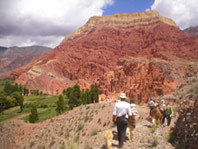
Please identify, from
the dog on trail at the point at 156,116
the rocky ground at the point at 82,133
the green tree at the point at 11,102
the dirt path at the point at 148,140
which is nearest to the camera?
the dirt path at the point at 148,140

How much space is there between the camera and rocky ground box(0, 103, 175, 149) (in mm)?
6739

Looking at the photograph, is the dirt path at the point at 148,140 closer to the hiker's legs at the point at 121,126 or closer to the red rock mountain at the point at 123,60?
the hiker's legs at the point at 121,126

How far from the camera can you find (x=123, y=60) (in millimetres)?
65188

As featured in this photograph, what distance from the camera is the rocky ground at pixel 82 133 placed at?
674cm

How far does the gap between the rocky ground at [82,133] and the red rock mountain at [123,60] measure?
2735 centimetres

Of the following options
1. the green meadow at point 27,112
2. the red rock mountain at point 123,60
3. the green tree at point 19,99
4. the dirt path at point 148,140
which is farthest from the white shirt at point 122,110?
the green tree at point 19,99

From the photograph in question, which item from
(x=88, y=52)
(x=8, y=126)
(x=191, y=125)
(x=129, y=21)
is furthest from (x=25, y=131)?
(x=129, y=21)

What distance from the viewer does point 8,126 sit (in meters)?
22.4

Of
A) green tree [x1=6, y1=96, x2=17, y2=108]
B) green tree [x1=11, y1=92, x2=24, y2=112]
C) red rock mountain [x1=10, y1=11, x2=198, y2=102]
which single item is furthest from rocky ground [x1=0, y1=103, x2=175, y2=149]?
green tree [x1=6, y1=96, x2=17, y2=108]

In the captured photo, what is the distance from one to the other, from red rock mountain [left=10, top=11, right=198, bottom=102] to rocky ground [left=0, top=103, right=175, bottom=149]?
2735 centimetres

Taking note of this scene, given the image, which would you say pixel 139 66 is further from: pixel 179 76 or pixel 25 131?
pixel 25 131

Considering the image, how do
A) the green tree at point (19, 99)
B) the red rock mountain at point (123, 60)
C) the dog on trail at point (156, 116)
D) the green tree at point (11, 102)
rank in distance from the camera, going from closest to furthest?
the dog on trail at point (156, 116) → the green tree at point (19, 99) → the red rock mountain at point (123, 60) → the green tree at point (11, 102)

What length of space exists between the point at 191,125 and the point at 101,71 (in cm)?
7809

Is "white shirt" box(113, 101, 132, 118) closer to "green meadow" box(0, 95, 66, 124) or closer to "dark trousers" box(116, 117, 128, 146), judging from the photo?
"dark trousers" box(116, 117, 128, 146)
